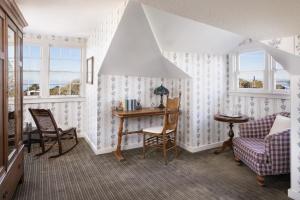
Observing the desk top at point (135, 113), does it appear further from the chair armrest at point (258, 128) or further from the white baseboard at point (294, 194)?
the white baseboard at point (294, 194)

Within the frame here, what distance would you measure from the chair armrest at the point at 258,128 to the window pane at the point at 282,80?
58cm

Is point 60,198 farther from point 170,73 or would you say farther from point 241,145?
point 170,73

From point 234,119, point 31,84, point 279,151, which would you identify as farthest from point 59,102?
point 279,151

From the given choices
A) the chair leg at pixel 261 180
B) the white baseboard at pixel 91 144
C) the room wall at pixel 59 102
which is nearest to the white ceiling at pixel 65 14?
the room wall at pixel 59 102

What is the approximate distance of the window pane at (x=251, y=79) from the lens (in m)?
3.79

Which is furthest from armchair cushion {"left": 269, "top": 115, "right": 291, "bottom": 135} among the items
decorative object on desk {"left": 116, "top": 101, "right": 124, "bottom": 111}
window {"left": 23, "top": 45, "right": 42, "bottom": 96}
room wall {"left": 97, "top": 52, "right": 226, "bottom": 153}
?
window {"left": 23, "top": 45, "right": 42, "bottom": 96}

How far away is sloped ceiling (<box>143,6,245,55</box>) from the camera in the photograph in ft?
10.1

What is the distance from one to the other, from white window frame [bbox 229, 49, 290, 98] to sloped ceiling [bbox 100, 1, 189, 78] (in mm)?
1010

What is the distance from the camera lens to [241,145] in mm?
3143

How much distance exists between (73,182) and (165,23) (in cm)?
252

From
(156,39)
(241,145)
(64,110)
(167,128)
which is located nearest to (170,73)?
(156,39)

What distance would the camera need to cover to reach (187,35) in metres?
3.41

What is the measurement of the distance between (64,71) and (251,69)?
12.8ft

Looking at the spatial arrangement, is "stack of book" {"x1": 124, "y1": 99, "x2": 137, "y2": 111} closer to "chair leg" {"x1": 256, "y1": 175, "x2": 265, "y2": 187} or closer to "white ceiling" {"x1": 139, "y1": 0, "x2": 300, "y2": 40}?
"white ceiling" {"x1": 139, "y1": 0, "x2": 300, "y2": 40}
